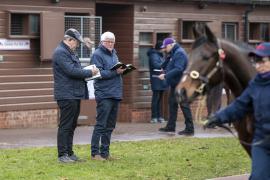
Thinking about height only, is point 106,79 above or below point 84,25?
below

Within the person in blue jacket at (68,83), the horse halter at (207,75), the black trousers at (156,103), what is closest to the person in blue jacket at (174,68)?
the black trousers at (156,103)

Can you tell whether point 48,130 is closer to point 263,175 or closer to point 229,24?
point 229,24

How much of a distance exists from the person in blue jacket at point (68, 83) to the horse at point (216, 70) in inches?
137

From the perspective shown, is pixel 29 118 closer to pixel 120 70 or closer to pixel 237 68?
pixel 120 70

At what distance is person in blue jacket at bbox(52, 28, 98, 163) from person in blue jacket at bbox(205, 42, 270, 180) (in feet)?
12.9

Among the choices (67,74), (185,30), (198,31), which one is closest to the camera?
(198,31)

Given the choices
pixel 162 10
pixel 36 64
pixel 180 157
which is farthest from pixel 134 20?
pixel 180 157

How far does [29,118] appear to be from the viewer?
572 inches

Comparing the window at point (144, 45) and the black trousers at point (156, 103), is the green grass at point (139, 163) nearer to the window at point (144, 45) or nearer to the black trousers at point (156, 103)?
the black trousers at point (156, 103)

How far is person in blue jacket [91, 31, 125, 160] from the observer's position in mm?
9938

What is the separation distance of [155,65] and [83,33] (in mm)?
1959

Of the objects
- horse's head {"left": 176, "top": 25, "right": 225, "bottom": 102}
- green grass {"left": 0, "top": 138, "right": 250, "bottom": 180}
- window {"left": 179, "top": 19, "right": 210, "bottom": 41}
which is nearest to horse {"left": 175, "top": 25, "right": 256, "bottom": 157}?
horse's head {"left": 176, "top": 25, "right": 225, "bottom": 102}

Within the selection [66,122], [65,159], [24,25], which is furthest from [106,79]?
[24,25]

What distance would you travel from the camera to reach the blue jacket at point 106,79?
9.94m
